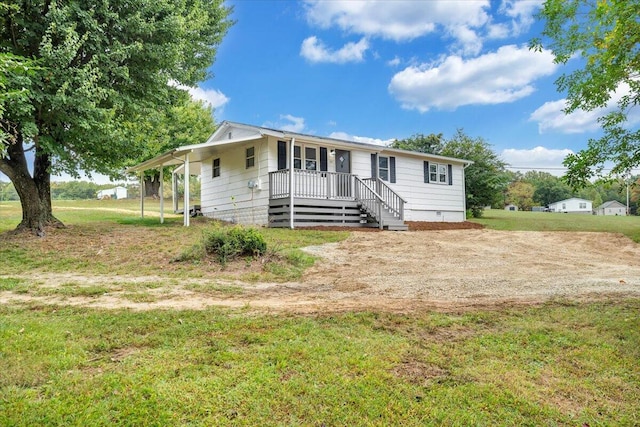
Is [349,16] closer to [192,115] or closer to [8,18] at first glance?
[8,18]

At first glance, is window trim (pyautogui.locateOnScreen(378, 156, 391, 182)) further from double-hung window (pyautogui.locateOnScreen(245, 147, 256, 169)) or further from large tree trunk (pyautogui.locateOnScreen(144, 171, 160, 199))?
large tree trunk (pyautogui.locateOnScreen(144, 171, 160, 199))

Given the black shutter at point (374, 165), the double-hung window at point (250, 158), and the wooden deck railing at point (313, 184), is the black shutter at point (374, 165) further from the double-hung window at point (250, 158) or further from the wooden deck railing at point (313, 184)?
the double-hung window at point (250, 158)

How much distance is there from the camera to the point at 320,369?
3033mm

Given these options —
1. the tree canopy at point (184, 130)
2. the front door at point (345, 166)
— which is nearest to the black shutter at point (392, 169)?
the front door at point (345, 166)

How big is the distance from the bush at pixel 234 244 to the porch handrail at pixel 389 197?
7733 millimetres

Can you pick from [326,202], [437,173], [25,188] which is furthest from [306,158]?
[25,188]

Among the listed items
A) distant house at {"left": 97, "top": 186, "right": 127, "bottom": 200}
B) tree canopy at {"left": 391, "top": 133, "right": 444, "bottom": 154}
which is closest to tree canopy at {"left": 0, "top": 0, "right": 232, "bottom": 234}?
tree canopy at {"left": 391, "top": 133, "right": 444, "bottom": 154}

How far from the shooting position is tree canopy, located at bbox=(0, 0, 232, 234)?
29.7 ft

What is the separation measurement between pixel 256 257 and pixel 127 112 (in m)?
6.84

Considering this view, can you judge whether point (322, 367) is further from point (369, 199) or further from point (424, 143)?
point (424, 143)

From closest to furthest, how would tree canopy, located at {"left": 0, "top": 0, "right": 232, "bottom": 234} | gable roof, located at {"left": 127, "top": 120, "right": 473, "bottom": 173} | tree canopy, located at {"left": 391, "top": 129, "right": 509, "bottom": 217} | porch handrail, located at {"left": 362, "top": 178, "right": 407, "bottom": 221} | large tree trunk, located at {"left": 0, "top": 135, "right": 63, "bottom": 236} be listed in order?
1. tree canopy, located at {"left": 0, "top": 0, "right": 232, "bottom": 234}
2. large tree trunk, located at {"left": 0, "top": 135, "right": 63, "bottom": 236}
3. gable roof, located at {"left": 127, "top": 120, "right": 473, "bottom": 173}
4. porch handrail, located at {"left": 362, "top": 178, "right": 407, "bottom": 221}
5. tree canopy, located at {"left": 391, "top": 129, "right": 509, "bottom": 217}

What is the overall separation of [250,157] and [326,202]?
144 inches

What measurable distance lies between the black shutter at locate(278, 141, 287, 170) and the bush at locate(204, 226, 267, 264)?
6.97 metres

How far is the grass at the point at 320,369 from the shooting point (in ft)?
8.26
